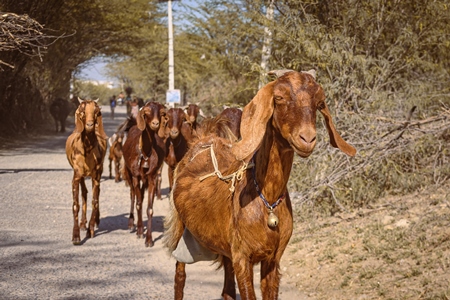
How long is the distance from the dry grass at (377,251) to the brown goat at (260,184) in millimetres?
2405

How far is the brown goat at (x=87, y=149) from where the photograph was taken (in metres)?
10.5

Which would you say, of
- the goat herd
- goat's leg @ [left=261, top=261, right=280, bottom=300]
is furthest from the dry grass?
goat's leg @ [left=261, top=261, right=280, bottom=300]

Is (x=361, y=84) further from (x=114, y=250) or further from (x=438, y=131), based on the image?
(x=114, y=250)

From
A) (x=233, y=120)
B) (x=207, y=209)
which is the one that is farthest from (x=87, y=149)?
(x=207, y=209)

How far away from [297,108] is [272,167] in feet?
1.80

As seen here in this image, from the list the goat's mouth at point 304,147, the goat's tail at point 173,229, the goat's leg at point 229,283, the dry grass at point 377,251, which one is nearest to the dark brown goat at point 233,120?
the goat's tail at point 173,229

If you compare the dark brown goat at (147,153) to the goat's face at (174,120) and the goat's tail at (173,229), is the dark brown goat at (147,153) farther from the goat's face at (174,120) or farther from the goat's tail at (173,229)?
the goat's tail at (173,229)

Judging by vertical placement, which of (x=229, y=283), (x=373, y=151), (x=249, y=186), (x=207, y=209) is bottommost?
(x=229, y=283)

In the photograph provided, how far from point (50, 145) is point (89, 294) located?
2312 centimetres

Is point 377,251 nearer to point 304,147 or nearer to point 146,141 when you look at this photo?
point 304,147

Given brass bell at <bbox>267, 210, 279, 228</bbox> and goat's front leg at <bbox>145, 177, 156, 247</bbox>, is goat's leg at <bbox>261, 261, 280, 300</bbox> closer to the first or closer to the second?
brass bell at <bbox>267, 210, 279, 228</bbox>

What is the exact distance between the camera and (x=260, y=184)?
4.57 meters

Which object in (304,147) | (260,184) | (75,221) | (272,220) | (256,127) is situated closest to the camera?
(304,147)

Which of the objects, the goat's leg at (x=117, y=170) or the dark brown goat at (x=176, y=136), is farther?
the goat's leg at (x=117, y=170)
